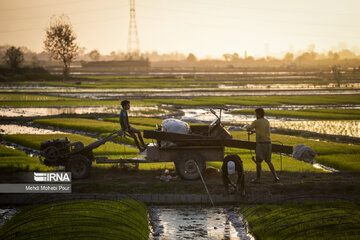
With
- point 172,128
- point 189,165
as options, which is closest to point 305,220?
point 189,165

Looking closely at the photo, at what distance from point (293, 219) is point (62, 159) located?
23.1ft

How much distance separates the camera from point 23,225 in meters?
10.6

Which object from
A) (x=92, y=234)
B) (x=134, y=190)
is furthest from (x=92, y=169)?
(x=92, y=234)

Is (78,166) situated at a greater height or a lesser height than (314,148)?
greater

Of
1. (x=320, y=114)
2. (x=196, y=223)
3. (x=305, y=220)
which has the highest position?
(x=305, y=220)

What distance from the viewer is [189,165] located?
571 inches

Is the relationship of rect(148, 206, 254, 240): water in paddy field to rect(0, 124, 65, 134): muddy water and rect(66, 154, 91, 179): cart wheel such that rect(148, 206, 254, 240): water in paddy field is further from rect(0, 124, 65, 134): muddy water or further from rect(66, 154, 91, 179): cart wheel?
rect(0, 124, 65, 134): muddy water

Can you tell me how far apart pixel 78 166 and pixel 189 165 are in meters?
3.18

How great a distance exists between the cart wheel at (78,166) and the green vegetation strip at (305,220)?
15.6 ft

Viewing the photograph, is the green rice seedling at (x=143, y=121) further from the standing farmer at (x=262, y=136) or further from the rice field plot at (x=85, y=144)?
the standing farmer at (x=262, y=136)

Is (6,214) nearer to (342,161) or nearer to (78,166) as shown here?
(78,166)

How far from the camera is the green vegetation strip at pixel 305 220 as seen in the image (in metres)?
10.1

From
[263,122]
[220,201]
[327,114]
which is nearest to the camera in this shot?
[220,201]

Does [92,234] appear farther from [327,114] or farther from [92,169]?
[327,114]
